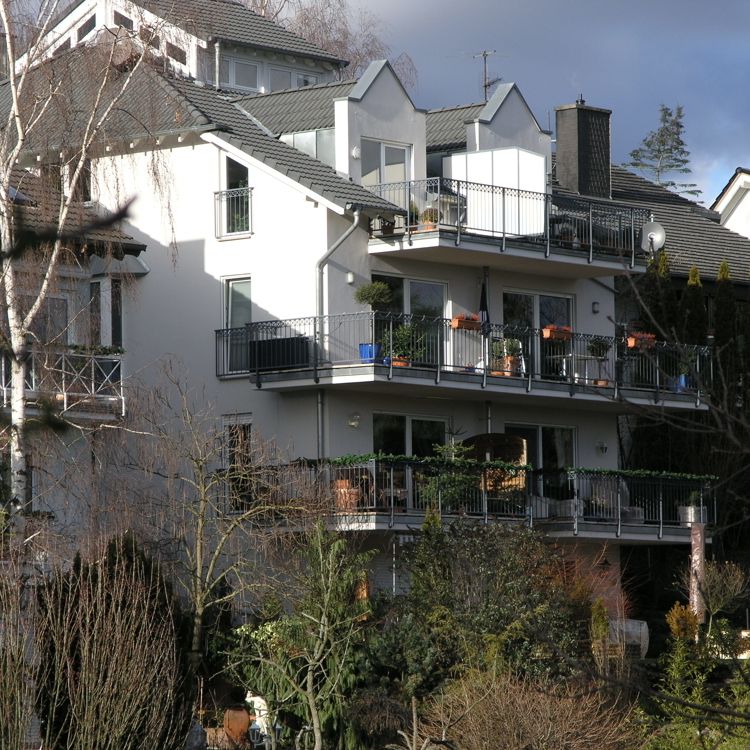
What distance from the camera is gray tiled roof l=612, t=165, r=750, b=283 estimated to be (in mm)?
40344

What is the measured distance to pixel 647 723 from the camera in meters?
23.2

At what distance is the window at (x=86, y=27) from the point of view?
38.9 metres

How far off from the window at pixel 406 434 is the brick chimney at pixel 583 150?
8520 millimetres

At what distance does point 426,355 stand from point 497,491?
295 cm

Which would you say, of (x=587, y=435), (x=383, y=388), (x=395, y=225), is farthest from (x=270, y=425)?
(x=587, y=435)

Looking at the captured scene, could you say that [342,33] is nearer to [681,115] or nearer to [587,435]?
[587,435]

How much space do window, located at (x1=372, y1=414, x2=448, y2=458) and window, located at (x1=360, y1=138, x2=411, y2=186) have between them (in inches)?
186

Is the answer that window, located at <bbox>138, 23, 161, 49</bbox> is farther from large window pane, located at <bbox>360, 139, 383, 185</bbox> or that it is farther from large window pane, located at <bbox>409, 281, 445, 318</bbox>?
large window pane, located at <bbox>409, 281, 445, 318</bbox>

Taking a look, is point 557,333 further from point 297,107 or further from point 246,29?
point 246,29

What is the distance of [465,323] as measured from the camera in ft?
108

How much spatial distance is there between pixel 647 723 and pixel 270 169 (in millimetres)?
14008

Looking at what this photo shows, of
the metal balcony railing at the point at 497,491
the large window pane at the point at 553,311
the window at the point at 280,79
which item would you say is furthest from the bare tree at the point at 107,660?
the window at the point at 280,79

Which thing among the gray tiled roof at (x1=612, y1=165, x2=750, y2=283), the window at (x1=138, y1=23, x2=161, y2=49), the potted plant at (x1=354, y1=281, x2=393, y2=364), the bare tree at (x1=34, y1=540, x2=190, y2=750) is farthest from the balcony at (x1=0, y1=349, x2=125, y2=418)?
the gray tiled roof at (x1=612, y1=165, x2=750, y2=283)

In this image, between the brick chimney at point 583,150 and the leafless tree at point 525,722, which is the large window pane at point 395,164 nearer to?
the brick chimney at point 583,150
